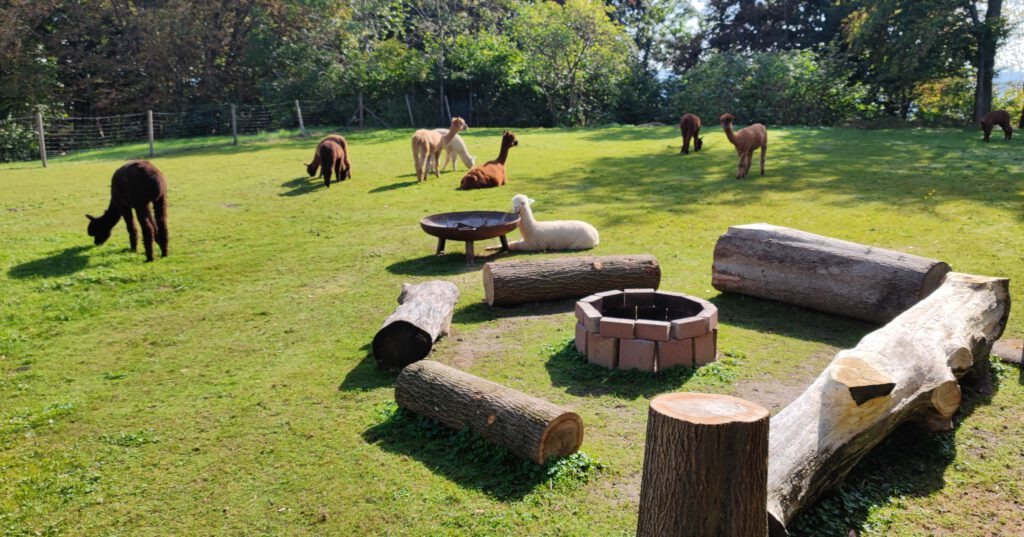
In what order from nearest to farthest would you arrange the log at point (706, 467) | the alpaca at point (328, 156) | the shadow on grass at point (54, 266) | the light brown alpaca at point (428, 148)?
the log at point (706, 467) → the shadow on grass at point (54, 266) → the alpaca at point (328, 156) → the light brown alpaca at point (428, 148)

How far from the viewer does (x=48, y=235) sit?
1143 cm

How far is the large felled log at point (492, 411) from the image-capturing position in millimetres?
4223

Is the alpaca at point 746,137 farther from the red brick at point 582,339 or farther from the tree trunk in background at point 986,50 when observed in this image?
the tree trunk in background at point 986,50

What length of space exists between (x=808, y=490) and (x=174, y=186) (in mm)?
16916

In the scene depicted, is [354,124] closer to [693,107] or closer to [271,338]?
[693,107]

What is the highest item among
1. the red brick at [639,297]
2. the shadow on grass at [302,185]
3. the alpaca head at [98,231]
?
the shadow on grass at [302,185]

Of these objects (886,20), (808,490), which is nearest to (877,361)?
(808,490)

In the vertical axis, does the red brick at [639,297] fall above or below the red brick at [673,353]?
above

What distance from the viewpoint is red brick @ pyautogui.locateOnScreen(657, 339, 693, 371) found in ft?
18.2

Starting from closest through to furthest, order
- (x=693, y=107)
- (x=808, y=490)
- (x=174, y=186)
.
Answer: (x=808, y=490) → (x=174, y=186) → (x=693, y=107)

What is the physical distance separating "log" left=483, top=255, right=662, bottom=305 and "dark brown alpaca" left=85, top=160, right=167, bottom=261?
5.33 m

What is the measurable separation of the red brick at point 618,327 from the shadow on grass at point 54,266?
7.80m

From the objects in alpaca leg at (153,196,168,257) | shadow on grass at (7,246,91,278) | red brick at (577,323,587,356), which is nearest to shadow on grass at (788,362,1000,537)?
red brick at (577,323,587,356)

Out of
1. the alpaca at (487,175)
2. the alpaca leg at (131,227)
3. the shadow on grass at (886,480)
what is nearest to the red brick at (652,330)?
the shadow on grass at (886,480)
